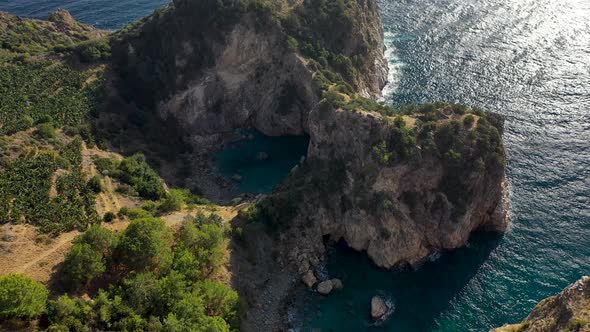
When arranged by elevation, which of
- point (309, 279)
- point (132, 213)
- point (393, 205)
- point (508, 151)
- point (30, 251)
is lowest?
point (309, 279)

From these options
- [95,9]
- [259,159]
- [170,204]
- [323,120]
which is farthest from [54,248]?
[95,9]

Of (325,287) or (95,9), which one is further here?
(95,9)

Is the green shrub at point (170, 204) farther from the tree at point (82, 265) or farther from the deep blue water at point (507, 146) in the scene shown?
the deep blue water at point (507, 146)

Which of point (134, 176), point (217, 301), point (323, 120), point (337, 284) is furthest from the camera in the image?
point (323, 120)

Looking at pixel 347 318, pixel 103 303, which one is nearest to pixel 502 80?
pixel 347 318

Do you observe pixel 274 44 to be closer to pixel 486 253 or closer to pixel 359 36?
pixel 359 36

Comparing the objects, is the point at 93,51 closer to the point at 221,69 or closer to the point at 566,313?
the point at 221,69
